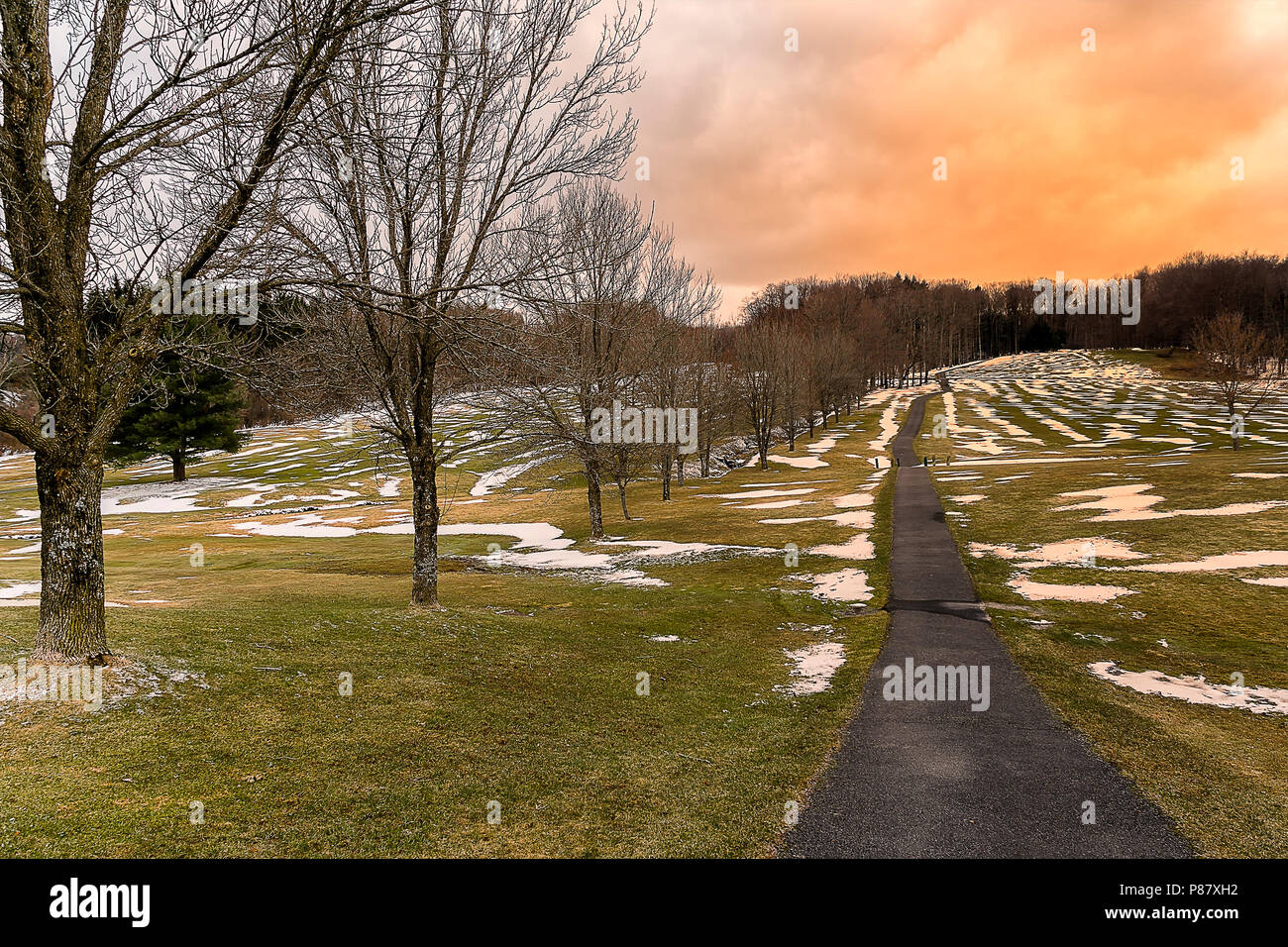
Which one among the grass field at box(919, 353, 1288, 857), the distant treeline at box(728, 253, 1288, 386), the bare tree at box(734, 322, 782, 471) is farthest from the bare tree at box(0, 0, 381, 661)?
the distant treeline at box(728, 253, 1288, 386)

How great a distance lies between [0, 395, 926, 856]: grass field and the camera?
5992 mm

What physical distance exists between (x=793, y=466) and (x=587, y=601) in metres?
43.4

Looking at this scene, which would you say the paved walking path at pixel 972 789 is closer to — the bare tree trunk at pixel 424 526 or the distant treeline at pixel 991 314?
the bare tree trunk at pixel 424 526

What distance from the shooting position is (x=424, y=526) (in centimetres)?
1402

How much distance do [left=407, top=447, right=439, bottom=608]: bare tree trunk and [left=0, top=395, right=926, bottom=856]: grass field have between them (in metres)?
0.64

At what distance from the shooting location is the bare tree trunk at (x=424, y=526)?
13711 millimetres

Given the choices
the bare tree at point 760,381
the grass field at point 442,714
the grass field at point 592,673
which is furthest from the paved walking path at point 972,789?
the bare tree at point 760,381

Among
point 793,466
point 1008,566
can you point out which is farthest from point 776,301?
point 1008,566

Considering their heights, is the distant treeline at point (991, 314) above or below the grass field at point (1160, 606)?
above

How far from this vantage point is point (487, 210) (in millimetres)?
13766

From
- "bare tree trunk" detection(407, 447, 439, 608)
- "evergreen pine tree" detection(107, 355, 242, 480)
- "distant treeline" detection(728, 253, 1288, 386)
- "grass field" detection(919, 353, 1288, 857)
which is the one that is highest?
"distant treeline" detection(728, 253, 1288, 386)

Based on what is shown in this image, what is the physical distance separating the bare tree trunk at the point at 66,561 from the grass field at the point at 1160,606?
12.7 meters

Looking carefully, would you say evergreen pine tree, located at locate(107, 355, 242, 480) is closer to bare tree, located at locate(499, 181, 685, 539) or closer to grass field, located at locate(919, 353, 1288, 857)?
bare tree, located at locate(499, 181, 685, 539)

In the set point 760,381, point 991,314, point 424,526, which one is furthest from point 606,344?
point 991,314
